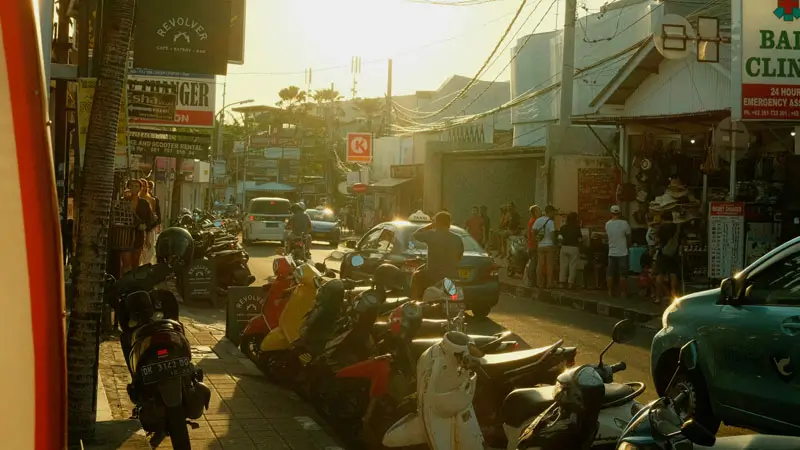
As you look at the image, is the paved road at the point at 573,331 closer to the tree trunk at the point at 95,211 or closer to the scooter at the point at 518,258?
the scooter at the point at 518,258

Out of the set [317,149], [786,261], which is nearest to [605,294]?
[786,261]

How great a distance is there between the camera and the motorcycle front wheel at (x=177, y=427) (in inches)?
230

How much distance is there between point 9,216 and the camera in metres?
1.80

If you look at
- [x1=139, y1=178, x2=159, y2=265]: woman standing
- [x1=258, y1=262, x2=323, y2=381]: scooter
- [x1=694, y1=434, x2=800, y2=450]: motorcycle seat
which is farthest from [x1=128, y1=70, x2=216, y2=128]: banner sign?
[x1=694, y1=434, x2=800, y2=450]: motorcycle seat

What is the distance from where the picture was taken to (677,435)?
11.4ft

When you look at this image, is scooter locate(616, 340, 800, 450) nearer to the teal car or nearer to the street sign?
the teal car

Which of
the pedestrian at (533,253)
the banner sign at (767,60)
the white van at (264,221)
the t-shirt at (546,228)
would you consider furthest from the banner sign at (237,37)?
the white van at (264,221)

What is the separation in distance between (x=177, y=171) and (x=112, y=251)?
55.8ft

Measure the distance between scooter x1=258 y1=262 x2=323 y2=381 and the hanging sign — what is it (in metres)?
9.86

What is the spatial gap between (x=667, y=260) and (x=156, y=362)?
44.0 ft

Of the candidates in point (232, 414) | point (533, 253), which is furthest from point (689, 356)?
point (533, 253)

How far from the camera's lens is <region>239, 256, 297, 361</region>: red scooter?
985 cm

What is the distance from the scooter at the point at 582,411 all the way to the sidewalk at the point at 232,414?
1.99 metres

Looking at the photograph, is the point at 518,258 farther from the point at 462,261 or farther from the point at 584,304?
the point at 462,261
